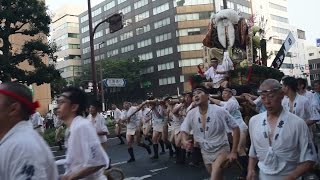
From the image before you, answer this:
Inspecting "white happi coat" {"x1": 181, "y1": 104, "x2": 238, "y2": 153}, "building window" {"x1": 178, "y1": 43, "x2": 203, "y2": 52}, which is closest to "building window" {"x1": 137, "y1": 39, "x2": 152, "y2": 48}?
"building window" {"x1": 178, "y1": 43, "x2": 203, "y2": 52}

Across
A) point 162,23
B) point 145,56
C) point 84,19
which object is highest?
point 84,19

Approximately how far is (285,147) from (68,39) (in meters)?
96.2

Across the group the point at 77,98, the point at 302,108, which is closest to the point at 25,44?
the point at 302,108

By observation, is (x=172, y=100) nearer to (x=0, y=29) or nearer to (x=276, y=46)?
(x=0, y=29)

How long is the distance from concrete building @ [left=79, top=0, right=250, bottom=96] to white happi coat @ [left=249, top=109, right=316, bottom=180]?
2475 inches

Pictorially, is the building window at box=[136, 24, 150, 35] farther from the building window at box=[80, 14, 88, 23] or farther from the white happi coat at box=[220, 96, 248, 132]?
the white happi coat at box=[220, 96, 248, 132]

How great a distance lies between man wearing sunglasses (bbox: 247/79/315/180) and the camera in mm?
3887

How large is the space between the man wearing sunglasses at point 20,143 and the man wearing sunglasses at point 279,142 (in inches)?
82.0

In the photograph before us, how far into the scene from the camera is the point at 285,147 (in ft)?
13.0

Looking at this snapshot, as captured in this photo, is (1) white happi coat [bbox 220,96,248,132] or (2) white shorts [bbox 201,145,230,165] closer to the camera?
(2) white shorts [bbox 201,145,230,165]

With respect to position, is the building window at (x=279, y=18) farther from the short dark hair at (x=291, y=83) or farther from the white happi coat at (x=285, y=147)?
the white happi coat at (x=285, y=147)

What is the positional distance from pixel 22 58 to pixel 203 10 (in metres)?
53.9

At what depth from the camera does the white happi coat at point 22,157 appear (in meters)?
2.40

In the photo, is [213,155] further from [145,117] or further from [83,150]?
[145,117]
